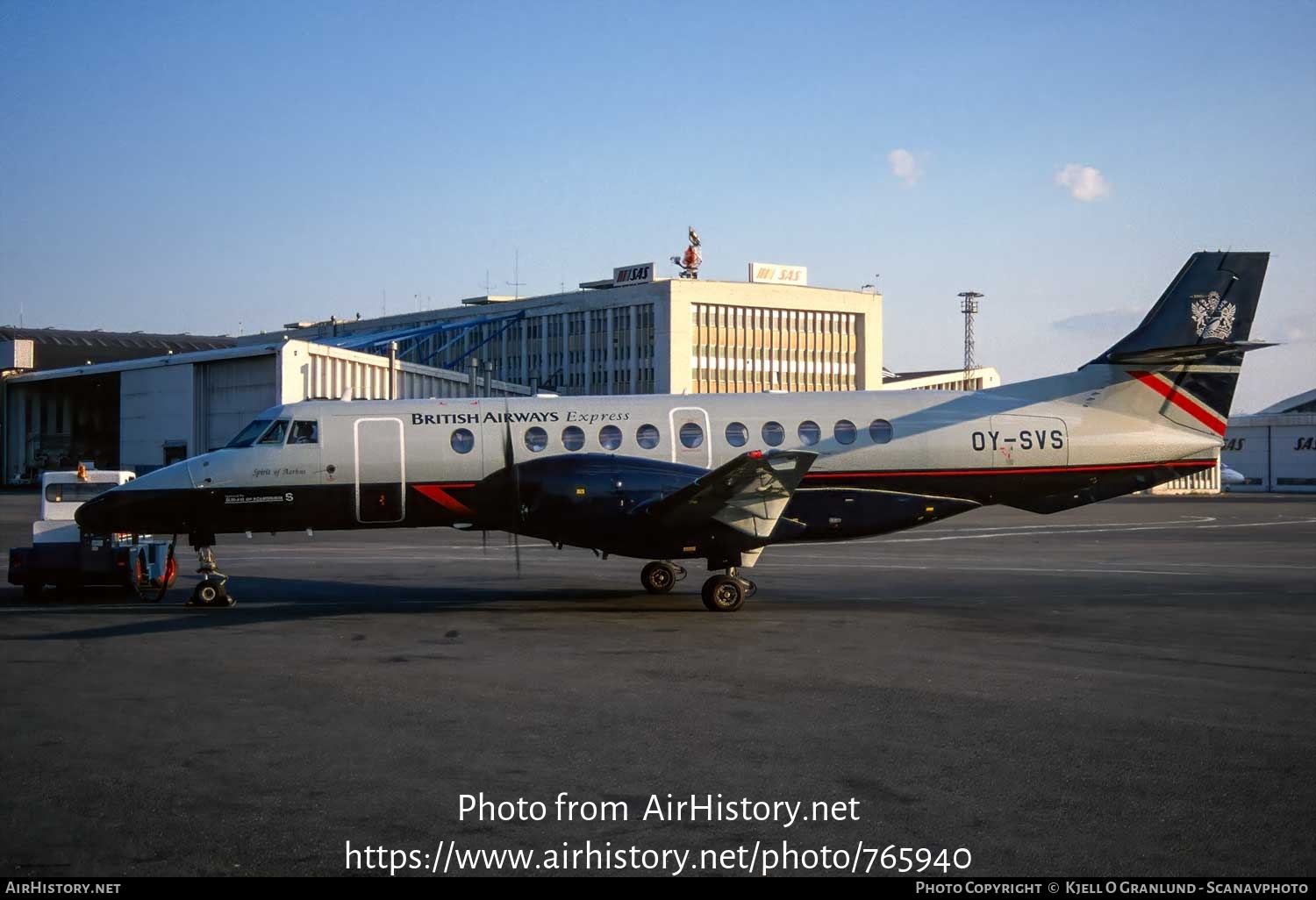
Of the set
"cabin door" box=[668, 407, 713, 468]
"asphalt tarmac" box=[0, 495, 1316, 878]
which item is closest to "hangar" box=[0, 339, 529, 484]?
"cabin door" box=[668, 407, 713, 468]

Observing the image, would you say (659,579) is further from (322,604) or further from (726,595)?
(322,604)

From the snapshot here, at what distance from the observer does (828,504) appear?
1883cm

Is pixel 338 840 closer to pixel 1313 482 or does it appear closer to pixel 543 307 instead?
pixel 543 307

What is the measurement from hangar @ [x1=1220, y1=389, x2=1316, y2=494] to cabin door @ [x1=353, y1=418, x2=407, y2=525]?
9336 cm

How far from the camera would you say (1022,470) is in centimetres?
2034

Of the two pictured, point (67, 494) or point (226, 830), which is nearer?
point (226, 830)

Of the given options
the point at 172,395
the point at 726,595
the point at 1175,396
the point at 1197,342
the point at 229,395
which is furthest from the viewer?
the point at 172,395

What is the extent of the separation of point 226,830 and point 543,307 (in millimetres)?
99522

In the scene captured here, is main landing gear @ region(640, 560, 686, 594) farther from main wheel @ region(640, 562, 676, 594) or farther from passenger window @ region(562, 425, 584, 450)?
passenger window @ region(562, 425, 584, 450)

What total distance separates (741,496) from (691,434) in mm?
2826

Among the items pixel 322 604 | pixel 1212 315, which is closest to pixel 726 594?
pixel 322 604

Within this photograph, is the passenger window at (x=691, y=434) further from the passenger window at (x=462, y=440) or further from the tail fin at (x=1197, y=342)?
the tail fin at (x=1197, y=342)
